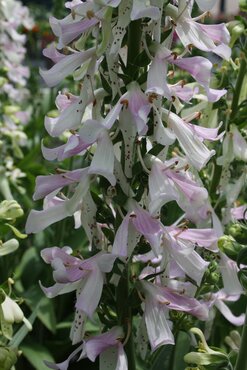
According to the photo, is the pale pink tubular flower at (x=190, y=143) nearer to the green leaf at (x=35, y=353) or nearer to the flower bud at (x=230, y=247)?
the flower bud at (x=230, y=247)

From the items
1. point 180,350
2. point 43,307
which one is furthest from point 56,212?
point 43,307

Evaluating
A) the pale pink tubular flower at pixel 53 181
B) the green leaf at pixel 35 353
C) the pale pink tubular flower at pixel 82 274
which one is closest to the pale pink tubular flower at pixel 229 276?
the pale pink tubular flower at pixel 82 274

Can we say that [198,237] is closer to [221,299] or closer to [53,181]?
[53,181]

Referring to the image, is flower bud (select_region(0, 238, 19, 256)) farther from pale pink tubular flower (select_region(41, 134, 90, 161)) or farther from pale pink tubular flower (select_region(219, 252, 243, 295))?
pale pink tubular flower (select_region(219, 252, 243, 295))

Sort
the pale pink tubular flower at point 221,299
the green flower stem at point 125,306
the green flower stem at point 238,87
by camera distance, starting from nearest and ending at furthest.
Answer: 1. the green flower stem at point 125,306
2. the pale pink tubular flower at point 221,299
3. the green flower stem at point 238,87

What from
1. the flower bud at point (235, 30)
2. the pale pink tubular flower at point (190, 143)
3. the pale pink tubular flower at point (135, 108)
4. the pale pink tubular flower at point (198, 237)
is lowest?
the pale pink tubular flower at point (198, 237)

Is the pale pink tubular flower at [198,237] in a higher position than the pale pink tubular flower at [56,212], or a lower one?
lower

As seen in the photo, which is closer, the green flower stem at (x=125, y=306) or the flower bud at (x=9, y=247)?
the green flower stem at (x=125, y=306)

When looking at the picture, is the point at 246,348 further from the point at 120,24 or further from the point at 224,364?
the point at 120,24

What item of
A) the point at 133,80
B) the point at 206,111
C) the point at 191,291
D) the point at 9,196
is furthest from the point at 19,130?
the point at 133,80
